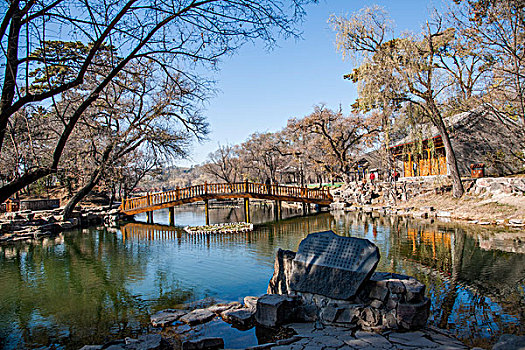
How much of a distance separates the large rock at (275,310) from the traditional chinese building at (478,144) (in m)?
14.2

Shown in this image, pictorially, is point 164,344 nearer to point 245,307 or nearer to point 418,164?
point 245,307

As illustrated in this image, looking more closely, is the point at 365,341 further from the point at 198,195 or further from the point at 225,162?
the point at 225,162

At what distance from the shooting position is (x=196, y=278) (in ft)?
26.3

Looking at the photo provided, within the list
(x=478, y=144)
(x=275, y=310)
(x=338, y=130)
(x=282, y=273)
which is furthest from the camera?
(x=338, y=130)

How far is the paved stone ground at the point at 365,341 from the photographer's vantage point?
3.74m

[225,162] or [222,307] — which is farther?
[225,162]

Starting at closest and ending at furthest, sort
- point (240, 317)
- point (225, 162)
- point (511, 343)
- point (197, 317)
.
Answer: point (511, 343) → point (240, 317) → point (197, 317) → point (225, 162)

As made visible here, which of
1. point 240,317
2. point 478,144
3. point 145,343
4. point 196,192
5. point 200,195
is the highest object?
point 478,144

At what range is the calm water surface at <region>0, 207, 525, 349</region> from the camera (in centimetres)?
502

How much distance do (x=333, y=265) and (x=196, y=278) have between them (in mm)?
4281

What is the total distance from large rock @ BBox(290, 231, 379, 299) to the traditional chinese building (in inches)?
526

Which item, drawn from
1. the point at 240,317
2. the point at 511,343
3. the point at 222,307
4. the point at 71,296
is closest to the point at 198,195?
the point at 71,296

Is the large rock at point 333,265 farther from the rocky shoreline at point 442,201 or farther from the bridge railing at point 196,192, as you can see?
the bridge railing at point 196,192

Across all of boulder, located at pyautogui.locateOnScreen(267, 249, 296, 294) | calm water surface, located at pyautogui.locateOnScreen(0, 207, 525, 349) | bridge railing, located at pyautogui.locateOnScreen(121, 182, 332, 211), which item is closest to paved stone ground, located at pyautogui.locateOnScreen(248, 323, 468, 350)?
calm water surface, located at pyautogui.locateOnScreen(0, 207, 525, 349)
